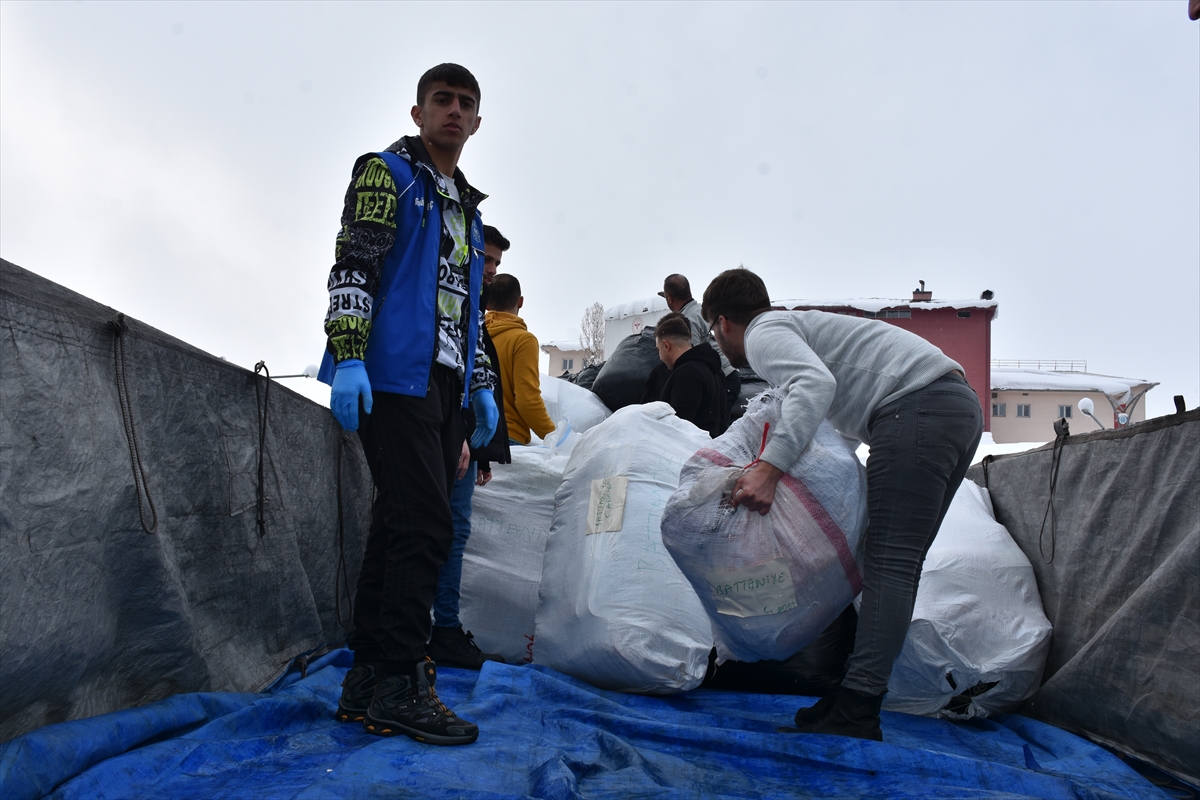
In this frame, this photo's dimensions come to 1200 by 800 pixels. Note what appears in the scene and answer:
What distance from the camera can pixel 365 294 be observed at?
177 centimetres

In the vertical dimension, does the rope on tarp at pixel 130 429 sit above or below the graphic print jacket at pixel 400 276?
below

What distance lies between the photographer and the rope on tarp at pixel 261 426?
2.05 m

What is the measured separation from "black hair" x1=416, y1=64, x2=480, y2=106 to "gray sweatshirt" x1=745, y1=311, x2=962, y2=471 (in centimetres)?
88

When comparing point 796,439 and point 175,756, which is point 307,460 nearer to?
point 175,756

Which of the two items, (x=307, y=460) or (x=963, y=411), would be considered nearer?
(x=963, y=411)

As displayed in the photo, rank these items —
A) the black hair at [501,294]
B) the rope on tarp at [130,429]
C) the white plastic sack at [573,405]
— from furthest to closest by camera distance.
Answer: the white plastic sack at [573,405] → the black hair at [501,294] → the rope on tarp at [130,429]

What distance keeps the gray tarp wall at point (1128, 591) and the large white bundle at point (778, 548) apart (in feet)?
1.95

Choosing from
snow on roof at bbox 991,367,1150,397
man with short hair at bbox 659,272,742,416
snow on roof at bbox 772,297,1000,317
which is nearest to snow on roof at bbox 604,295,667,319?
snow on roof at bbox 772,297,1000,317

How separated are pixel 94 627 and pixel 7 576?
0.21 metres

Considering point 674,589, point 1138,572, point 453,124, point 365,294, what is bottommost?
point 674,589

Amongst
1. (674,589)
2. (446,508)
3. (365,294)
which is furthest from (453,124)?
(674,589)

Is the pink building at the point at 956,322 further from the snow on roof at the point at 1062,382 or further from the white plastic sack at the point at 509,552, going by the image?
the white plastic sack at the point at 509,552

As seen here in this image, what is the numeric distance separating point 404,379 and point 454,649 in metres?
1.01

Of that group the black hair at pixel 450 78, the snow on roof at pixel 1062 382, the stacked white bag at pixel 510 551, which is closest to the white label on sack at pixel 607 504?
the stacked white bag at pixel 510 551
